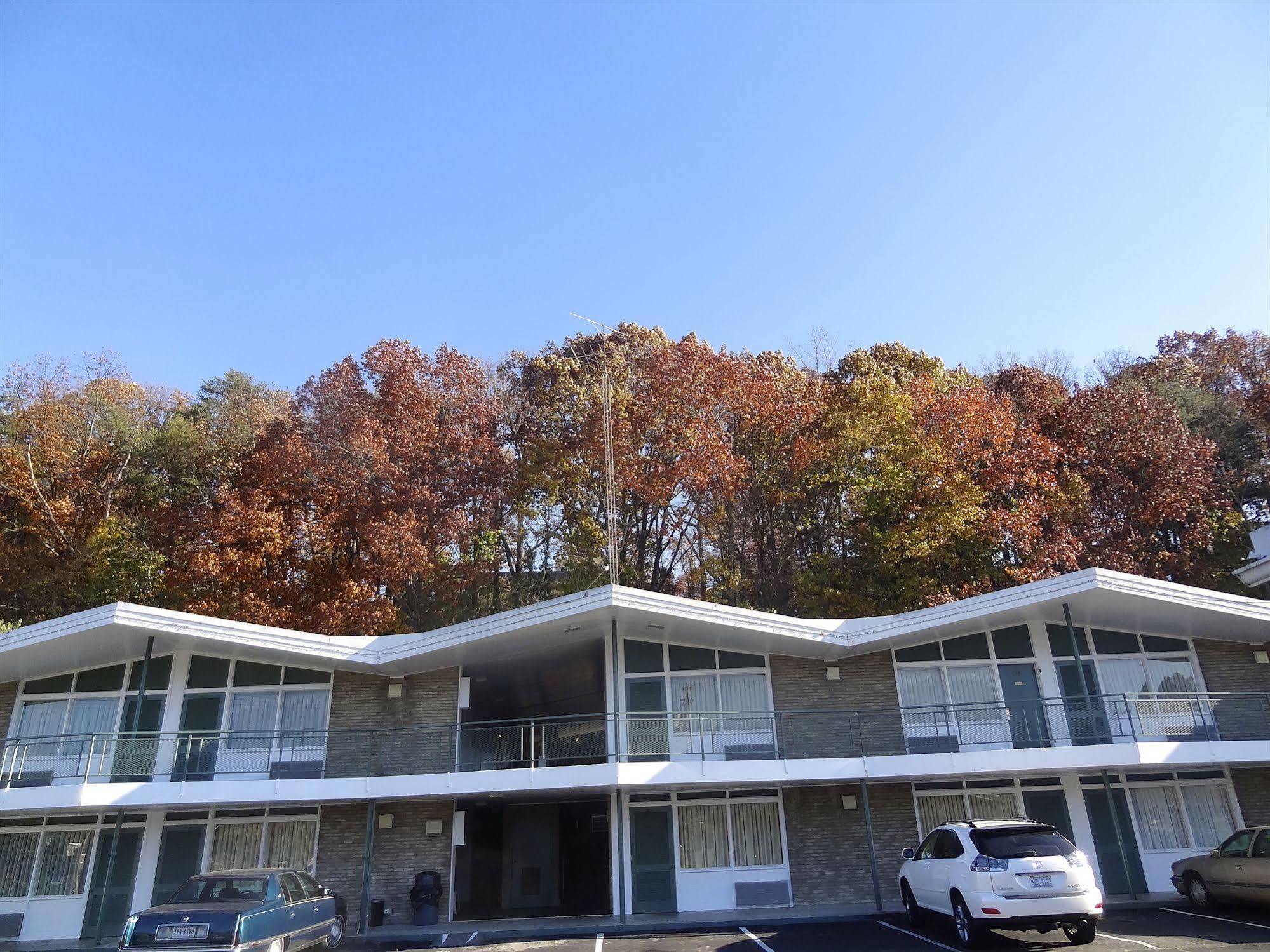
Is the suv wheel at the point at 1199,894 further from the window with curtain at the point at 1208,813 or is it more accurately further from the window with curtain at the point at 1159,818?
the window with curtain at the point at 1208,813

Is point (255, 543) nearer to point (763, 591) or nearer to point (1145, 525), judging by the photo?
point (763, 591)

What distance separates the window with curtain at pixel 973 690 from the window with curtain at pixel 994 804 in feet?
4.74

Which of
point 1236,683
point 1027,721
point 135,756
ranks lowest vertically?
point 135,756

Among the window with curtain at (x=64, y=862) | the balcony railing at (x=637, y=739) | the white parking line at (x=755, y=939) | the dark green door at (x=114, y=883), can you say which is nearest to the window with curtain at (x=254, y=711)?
the balcony railing at (x=637, y=739)

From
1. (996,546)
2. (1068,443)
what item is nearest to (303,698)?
(996,546)

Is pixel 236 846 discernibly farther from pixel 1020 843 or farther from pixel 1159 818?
pixel 1159 818

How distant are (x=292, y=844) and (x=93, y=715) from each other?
504cm

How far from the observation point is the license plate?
32.7 feet

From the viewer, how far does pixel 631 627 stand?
17.5 meters

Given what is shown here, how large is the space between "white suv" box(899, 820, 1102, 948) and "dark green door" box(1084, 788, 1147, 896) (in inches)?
225

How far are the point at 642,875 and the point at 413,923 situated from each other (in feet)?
13.8

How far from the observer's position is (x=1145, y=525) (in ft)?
85.5

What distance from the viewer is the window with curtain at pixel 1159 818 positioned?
16734 millimetres

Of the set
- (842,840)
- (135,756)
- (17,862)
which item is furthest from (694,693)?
(17,862)
